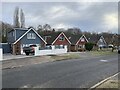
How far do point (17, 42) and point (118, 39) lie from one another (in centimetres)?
4900

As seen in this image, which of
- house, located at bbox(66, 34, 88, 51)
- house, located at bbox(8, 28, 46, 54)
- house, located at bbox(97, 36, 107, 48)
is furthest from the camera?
house, located at bbox(97, 36, 107, 48)

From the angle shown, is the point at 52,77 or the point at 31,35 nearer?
the point at 52,77

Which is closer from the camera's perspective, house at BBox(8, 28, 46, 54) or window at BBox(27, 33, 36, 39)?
house at BBox(8, 28, 46, 54)

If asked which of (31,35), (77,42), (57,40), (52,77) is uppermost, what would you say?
(31,35)

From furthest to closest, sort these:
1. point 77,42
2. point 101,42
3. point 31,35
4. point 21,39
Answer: point 101,42
point 77,42
point 31,35
point 21,39

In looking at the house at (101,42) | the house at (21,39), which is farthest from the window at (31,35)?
the house at (101,42)

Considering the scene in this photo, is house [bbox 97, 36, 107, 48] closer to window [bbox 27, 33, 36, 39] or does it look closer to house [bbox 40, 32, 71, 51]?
house [bbox 40, 32, 71, 51]

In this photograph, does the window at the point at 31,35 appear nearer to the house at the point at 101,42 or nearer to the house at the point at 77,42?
the house at the point at 77,42

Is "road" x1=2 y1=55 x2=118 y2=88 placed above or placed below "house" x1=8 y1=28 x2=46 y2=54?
below

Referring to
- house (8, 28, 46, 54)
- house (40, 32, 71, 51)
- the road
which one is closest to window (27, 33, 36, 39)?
house (8, 28, 46, 54)

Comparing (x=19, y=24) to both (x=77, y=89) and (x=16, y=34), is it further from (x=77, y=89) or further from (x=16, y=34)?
(x=77, y=89)

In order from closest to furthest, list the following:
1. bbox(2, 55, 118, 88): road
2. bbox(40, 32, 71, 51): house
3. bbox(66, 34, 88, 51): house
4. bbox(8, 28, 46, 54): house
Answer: bbox(2, 55, 118, 88): road, bbox(8, 28, 46, 54): house, bbox(40, 32, 71, 51): house, bbox(66, 34, 88, 51): house

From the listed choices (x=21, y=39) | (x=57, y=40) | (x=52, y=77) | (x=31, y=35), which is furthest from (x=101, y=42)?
(x=52, y=77)

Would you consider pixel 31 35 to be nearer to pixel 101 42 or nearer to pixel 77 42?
pixel 77 42
